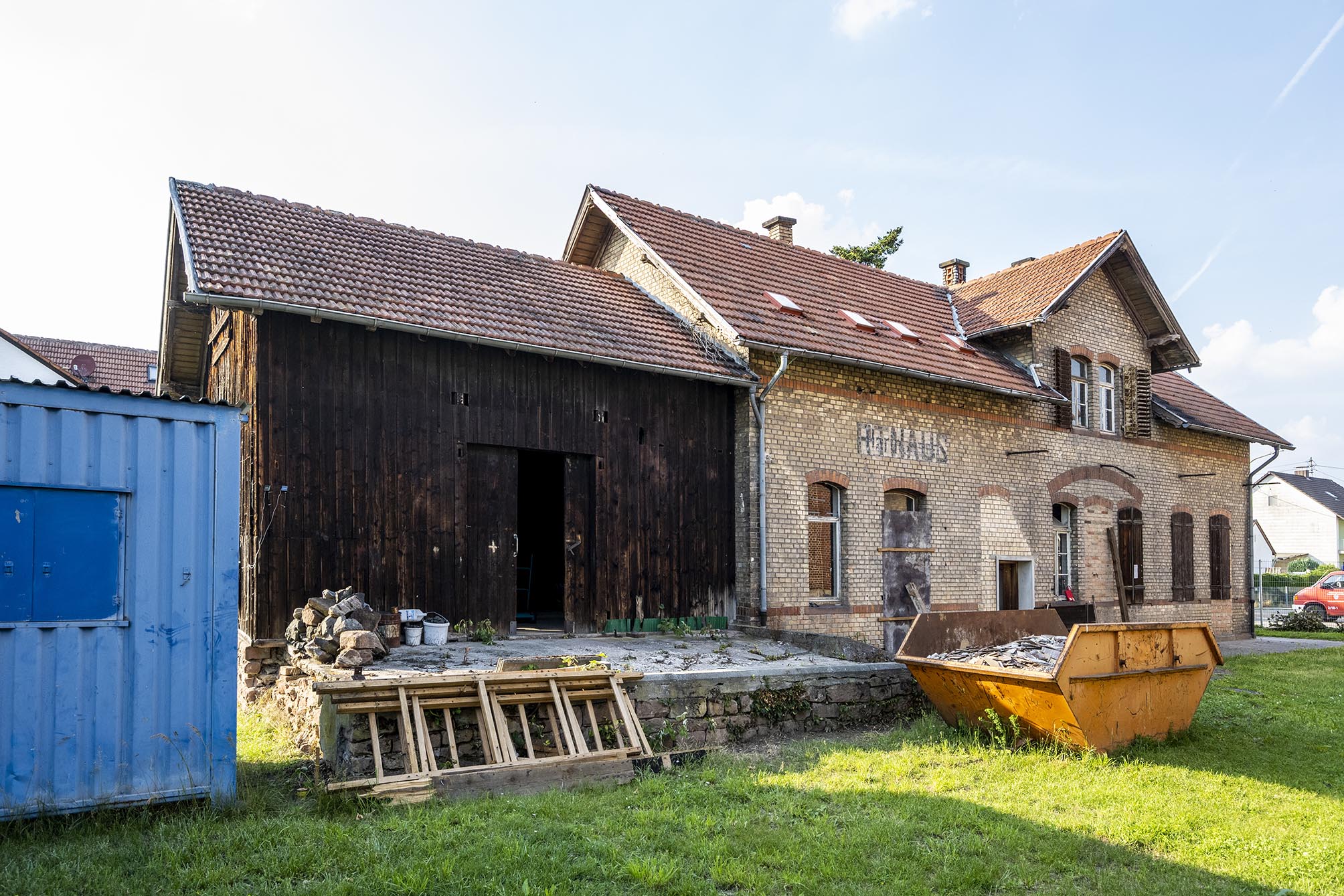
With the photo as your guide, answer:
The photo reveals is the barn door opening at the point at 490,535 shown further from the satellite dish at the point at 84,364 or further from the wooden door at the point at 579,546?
the satellite dish at the point at 84,364

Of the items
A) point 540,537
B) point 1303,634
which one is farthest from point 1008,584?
point 1303,634

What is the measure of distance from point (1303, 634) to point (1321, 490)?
36601mm

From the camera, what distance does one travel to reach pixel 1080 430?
1820cm

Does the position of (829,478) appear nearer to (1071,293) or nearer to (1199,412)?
(1071,293)

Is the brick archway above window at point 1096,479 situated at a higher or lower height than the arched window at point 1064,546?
higher

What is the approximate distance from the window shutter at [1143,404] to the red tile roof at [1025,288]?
2.72m

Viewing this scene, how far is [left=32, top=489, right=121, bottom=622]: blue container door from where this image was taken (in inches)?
225

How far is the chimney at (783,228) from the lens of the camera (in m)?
19.4

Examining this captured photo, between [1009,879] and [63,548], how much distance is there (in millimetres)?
5883

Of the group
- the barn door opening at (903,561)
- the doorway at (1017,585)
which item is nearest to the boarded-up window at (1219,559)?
the doorway at (1017,585)

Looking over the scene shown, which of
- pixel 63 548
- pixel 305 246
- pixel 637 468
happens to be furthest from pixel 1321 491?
pixel 63 548

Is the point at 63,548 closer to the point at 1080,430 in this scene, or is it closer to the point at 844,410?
the point at 844,410

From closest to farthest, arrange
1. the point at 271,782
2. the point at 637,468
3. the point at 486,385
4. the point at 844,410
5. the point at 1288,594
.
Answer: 1. the point at 271,782
2. the point at 486,385
3. the point at 637,468
4. the point at 844,410
5. the point at 1288,594

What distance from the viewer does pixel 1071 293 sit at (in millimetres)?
18016
